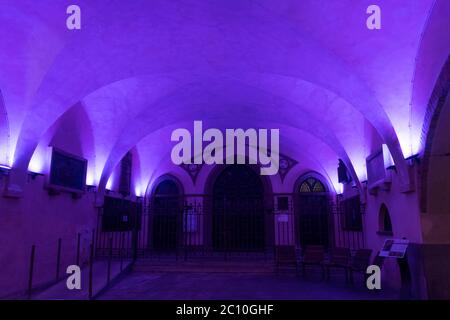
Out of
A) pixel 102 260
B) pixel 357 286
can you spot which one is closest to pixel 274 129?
pixel 357 286

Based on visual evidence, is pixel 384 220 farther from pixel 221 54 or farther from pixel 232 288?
pixel 221 54

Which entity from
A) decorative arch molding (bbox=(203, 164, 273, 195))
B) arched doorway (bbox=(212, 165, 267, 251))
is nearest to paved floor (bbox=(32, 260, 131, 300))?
arched doorway (bbox=(212, 165, 267, 251))

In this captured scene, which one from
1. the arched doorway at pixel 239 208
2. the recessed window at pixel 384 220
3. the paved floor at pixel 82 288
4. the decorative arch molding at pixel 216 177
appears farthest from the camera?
the decorative arch molding at pixel 216 177

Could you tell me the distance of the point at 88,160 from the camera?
922cm

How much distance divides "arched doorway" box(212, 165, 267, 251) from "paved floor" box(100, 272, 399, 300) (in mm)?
5114

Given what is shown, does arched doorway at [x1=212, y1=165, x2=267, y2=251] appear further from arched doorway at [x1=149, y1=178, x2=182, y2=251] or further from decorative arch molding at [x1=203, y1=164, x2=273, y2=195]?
arched doorway at [x1=149, y1=178, x2=182, y2=251]

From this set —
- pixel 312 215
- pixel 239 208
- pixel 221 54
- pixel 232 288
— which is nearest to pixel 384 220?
pixel 232 288

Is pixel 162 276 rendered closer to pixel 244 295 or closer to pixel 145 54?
pixel 244 295

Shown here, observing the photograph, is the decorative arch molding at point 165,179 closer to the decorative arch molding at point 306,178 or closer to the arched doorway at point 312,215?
the decorative arch molding at point 306,178

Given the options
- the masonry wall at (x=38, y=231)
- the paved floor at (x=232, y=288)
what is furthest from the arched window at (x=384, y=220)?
the masonry wall at (x=38, y=231)

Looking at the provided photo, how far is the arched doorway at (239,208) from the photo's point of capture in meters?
13.9

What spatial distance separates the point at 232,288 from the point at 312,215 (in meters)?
7.52

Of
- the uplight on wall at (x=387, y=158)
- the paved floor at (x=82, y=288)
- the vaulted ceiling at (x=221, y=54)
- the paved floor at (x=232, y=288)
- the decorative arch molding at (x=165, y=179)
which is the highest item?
the vaulted ceiling at (x=221, y=54)
